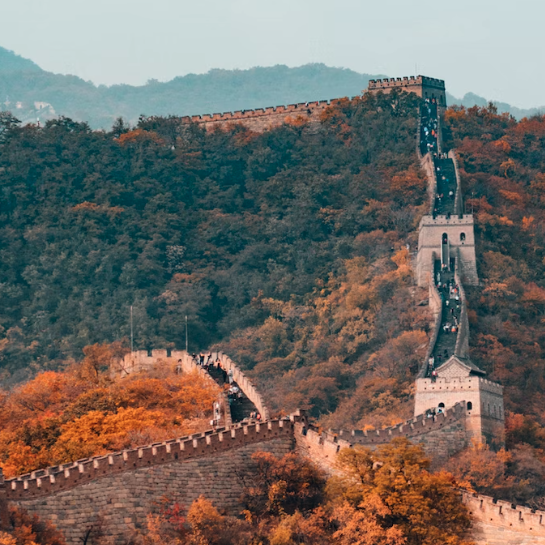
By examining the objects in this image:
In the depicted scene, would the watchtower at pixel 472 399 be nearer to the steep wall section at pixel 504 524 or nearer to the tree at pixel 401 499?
the tree at pixel 401 499

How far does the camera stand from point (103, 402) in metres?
78.7

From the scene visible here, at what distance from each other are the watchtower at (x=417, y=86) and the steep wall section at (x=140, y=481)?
88261 millimetres

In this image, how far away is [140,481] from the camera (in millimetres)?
64000

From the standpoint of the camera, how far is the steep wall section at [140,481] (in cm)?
6150

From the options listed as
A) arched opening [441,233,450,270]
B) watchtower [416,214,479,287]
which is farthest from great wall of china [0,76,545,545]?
arched opening [441,233,450,270]

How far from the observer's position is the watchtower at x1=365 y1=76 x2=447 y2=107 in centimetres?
15425

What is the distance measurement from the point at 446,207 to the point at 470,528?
229 feet

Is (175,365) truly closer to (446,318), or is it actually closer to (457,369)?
(457,369)

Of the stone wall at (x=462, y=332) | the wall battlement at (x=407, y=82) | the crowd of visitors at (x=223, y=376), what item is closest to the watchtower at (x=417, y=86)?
the wall battlement at (x=407, y=82)

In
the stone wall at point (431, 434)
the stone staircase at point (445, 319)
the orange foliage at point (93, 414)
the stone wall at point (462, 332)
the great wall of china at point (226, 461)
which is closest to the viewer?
the great wall of china at point (226, 461)

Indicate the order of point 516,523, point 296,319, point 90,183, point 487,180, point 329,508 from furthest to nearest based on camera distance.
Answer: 1. point 90,183
2. point 487,180
3. point 296,319
4. point 329,508
5. point 516,523

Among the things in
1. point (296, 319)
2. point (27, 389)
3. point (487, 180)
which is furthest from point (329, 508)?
point (487, 180)

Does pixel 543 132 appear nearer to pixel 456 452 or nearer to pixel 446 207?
pixel 446 207

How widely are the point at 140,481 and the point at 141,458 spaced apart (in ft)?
2.99
